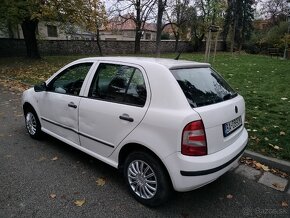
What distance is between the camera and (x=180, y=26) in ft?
110

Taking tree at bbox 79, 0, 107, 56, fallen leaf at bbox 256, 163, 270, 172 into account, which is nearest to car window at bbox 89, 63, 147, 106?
fallen leaf at bbox 256, 163, 270, 172

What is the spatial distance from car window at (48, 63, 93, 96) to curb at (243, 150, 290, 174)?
2.83 meters

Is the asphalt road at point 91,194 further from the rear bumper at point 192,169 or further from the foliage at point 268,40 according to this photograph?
the foliage at point 268,40

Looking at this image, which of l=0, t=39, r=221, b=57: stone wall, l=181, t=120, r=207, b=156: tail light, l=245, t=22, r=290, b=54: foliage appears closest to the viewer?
l=181, t=120, r=207, b=156: tail light

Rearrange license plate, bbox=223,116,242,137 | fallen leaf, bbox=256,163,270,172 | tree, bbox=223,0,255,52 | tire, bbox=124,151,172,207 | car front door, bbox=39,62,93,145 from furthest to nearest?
tree, bbox=223,0,255,52 < fallen leaf, bbox=256,163,270,172 < car front door, bbox=39,62,93,145 < license plate, bbox=223,116,242,137 < tire, bbox=124,151,172,207

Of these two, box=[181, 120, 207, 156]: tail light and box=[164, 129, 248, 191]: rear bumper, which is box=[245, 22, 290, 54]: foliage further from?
box=[181, 120, 207, 156]: tail light

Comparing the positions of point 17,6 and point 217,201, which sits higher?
point 17,6

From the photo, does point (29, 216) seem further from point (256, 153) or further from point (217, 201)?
point (256, 153)

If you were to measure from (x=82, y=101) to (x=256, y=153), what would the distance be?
2.82 meters

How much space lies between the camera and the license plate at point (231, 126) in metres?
3.12

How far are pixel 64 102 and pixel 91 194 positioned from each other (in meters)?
1.45

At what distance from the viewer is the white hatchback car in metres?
2.83

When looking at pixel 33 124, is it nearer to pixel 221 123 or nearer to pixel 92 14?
pixel 221 123

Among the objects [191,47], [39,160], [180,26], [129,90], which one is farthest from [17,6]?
[191,47]
